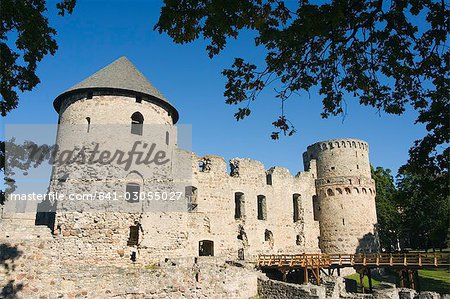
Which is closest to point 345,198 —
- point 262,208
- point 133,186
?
point 262,208

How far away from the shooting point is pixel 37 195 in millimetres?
22312

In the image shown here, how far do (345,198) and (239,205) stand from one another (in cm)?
963

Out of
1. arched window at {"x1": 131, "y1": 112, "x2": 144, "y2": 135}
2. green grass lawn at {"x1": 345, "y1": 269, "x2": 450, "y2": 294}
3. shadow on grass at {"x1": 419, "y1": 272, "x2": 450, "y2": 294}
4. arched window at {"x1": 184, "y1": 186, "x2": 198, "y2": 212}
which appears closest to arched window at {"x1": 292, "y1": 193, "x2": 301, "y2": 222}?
green grass lawn at {"x1": 345, "y1": 269, "x2": 450, "y2": 294}

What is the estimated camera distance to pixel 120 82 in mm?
18188

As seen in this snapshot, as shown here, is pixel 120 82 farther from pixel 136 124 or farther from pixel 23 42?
pixel 23 42

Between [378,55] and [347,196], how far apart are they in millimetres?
24825

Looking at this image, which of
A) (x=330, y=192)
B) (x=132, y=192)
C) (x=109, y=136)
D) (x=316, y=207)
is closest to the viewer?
(x=109, y=136)

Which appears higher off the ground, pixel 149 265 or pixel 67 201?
pixel 67 201

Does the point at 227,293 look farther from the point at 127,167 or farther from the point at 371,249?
the point at 371,249

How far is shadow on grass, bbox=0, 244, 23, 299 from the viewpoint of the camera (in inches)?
381

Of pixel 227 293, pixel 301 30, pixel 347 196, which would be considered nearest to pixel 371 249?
pixel 347 196

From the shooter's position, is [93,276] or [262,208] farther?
[262,208]

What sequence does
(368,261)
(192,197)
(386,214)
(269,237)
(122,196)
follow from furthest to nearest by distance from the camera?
(386,214), (269,237), (192,197), (368,261), (122,196)

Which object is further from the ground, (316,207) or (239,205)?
(316,207)
